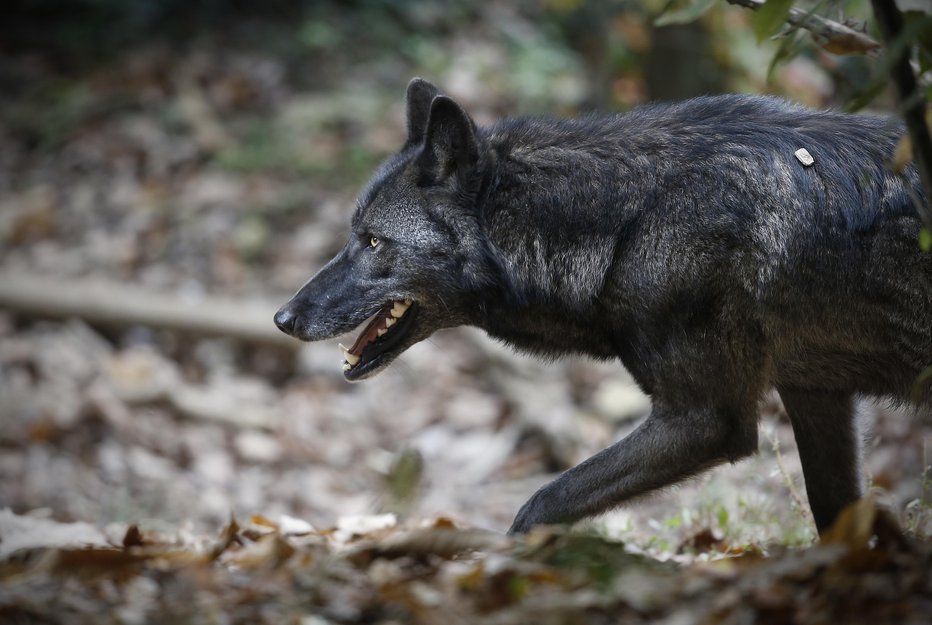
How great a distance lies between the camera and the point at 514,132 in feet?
15.9

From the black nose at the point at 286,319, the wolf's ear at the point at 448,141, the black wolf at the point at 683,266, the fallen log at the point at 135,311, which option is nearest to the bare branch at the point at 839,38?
the black wolf at the point at 683,266

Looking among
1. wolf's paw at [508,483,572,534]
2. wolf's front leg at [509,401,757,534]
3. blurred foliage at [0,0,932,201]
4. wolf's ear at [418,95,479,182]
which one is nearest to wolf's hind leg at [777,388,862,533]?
wolf's front leg at [509,401,757,534]

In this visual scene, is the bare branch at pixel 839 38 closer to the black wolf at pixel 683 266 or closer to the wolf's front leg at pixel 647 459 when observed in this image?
the black wolf at pixel 683 266

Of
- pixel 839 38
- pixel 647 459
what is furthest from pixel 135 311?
pixel 839 38

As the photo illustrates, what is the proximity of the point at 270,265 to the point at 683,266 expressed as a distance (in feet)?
24.6

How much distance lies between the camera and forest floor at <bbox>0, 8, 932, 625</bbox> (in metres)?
2.86

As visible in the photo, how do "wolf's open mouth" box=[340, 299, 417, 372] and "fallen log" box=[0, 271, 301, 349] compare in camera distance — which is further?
"fallen log" box=[0, 271, 301, 349]

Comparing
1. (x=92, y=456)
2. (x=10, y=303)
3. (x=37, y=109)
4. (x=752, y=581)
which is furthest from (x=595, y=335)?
→ (x=37, y=109)

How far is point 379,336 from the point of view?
5023 millimetres

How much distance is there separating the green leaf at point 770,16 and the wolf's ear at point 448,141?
1.65m

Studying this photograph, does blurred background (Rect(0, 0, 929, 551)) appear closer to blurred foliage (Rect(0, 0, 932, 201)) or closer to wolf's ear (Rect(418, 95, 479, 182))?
blurred foliage (Rect(0, 0, 932, 201))

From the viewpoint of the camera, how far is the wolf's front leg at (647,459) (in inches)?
164

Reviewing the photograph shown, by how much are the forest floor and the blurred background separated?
4 cm

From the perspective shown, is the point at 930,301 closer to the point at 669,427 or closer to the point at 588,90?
the point at 669,427
